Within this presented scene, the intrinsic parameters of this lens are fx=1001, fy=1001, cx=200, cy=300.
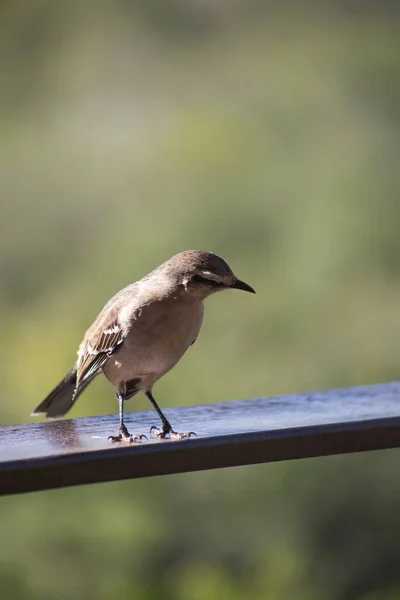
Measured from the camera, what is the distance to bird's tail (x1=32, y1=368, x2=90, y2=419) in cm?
260

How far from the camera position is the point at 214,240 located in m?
4.89

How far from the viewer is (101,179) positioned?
521 centimetres

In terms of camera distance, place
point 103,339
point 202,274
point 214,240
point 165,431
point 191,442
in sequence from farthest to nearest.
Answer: point 214,240
point 103,339
point 202,274
point 165,431
point 191,442

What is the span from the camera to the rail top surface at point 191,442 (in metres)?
1.85

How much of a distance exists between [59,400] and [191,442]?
73cm

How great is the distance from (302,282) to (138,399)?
1048 millimetres

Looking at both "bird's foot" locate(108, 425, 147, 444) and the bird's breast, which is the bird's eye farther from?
"bird's foot" locate(108, 425, 147, 444)

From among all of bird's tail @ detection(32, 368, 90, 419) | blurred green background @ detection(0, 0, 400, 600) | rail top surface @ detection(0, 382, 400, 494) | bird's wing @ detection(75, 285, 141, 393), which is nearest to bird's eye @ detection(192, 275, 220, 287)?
bird's wing @ detection(75, 285, 141, 393)

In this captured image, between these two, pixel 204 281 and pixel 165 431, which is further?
pixel 204 281

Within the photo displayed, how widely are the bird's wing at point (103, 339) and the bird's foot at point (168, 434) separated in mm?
223

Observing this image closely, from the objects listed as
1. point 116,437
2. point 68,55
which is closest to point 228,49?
point 68,55

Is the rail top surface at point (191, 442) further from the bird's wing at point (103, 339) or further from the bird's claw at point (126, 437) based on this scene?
the bird's wing at point (103, 339)

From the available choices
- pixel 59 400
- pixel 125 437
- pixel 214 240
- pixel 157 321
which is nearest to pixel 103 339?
pixel 157 321

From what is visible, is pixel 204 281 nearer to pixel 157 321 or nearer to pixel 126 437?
pixel 157 321
